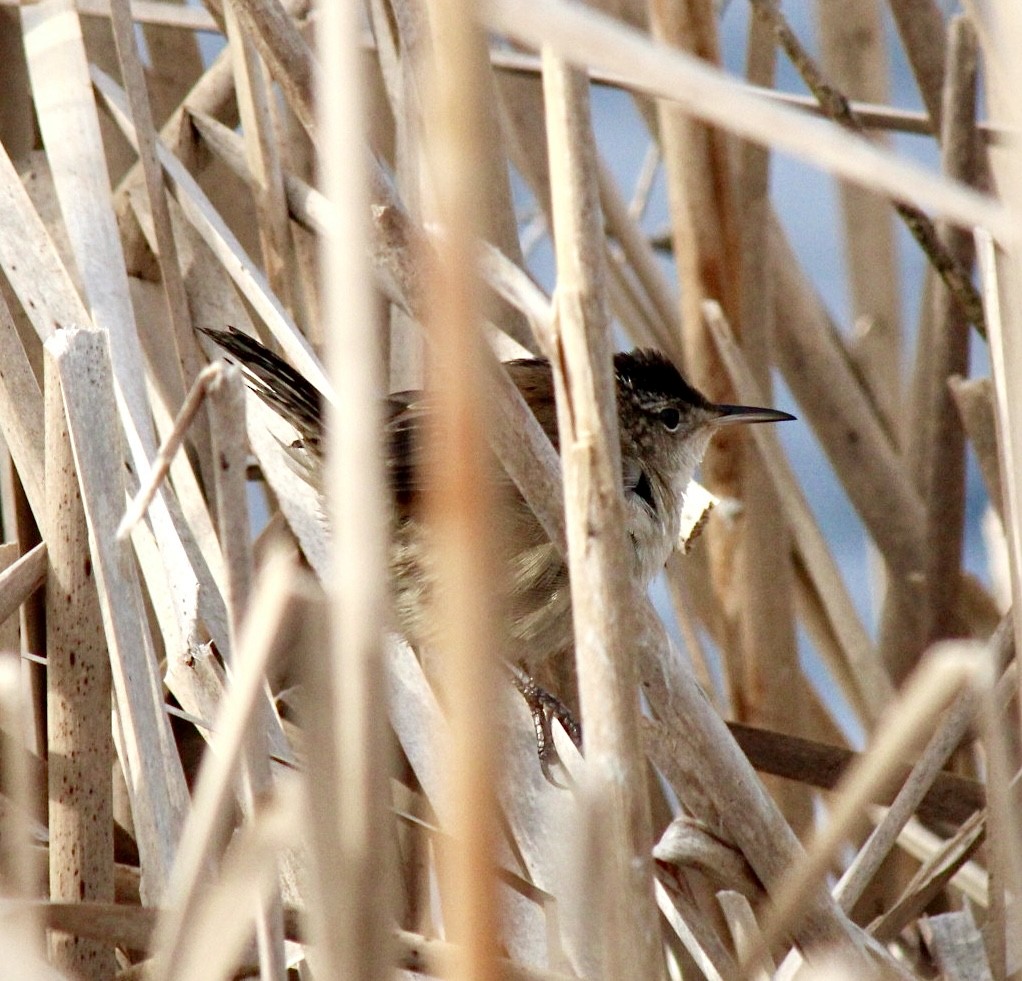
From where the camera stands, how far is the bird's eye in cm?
263

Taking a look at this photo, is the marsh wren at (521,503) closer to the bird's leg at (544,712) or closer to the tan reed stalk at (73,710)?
the bird's leg at (544,712)

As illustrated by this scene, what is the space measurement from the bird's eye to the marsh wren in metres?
0.02

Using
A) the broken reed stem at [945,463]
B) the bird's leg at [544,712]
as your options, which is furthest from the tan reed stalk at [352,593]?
the broken reed stem at [945,463]

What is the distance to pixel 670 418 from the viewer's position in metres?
2.65

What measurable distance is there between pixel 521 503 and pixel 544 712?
14.4 inches

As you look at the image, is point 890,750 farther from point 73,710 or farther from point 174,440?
point 73,710

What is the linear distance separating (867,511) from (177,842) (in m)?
1.88

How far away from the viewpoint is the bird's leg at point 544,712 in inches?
89.5

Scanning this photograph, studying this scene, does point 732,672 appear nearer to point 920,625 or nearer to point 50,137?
point 920,625

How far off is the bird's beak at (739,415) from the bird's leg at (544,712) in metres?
0.66

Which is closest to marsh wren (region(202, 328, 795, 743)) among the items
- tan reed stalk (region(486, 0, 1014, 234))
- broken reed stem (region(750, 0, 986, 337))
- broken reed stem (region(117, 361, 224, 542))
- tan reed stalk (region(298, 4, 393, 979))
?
broken reed stem (region(750, 0, 986, 337))

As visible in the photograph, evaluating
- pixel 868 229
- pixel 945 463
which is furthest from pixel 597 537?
pixel 868 229

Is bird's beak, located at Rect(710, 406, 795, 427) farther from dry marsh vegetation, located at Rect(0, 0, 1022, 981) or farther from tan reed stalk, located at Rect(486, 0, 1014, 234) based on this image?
tan reed stalk, located at Rect(486, 0, 1014, 234)

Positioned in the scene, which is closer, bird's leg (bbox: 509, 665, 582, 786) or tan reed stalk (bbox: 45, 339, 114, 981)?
tan reed stalk (bbox: 45, 339, 114, 981)
